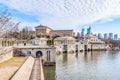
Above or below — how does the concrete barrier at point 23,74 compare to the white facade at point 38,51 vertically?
below

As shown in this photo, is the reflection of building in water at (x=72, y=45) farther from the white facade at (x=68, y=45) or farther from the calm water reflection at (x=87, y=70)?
the calm water reflection at (x=87, y=70)

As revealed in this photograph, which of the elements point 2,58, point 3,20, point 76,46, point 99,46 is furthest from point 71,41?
point 2,58

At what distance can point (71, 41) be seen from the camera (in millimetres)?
95688

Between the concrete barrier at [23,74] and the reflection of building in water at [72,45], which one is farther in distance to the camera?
the reflection of building in water at [72,45]

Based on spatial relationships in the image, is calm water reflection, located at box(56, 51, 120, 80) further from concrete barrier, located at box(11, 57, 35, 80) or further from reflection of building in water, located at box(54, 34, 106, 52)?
reflection of building in water, located at box(54, 34, 106, 52)

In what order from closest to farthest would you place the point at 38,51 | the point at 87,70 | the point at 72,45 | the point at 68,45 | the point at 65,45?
the point at 87,70
the point at 38,51
the point at 65,45
the point at 68,45
the point at 72,45

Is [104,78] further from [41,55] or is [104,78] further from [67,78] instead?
[41,55]

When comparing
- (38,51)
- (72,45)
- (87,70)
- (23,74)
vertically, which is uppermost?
(72,45)

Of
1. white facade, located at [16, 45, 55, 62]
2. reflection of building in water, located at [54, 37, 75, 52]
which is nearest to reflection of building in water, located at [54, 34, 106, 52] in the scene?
reflection of building in water, located at [54, 37, 75, 52]

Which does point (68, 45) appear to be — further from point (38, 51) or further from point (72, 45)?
point (38, 51)

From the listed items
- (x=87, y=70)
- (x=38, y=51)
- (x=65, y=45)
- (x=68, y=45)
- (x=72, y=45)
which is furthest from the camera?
(x=72, y=45)

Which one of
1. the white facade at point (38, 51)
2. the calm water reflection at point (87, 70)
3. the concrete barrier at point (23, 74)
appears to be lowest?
the calm water reflection at point (87, 70)

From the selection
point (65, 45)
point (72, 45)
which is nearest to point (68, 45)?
point (65, 45)

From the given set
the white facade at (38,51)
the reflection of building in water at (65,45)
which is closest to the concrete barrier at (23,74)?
the white facade at (38,51)
